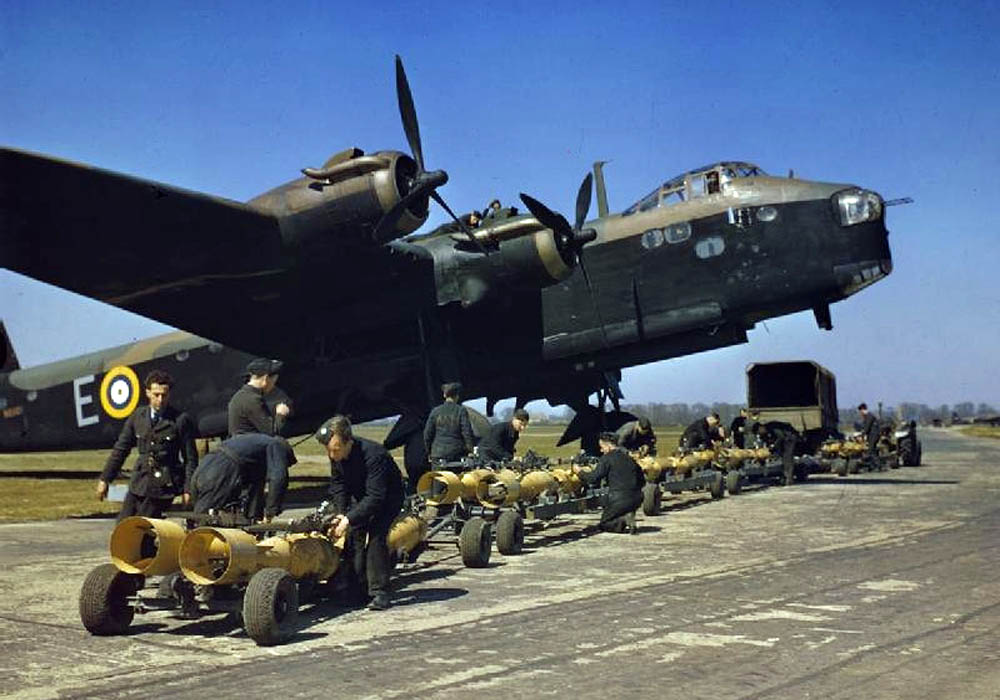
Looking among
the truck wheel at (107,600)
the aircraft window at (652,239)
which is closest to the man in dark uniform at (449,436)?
the truck wheel at (107,600)

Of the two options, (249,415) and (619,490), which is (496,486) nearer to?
(619,490)

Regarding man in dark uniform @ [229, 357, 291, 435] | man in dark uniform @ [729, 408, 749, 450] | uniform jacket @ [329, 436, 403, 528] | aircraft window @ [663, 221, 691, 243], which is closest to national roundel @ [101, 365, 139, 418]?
aircraft window @ [663, 221, 691, 243]

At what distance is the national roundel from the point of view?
22.9m

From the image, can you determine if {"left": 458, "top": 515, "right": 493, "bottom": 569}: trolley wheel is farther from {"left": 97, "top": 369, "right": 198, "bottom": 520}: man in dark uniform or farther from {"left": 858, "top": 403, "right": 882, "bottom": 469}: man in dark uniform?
{"left": 858, "top": 403, "right": 882, "bottom": 469}: man in dark uniform

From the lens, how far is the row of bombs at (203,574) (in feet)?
24.2

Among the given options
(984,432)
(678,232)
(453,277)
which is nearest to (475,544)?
(453,277)

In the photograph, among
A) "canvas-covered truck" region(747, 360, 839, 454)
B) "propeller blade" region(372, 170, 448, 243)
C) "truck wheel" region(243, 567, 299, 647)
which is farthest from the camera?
"canvas-covered truck" region(747, 360, 839, 454)

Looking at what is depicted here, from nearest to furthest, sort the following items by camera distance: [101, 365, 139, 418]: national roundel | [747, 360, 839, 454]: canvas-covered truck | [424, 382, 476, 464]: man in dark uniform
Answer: [424, 382, 476, 464]: man in dark uniform → [101, 365, 139, 418]: national roundel → [747, 360, 839, 454]: canvas-covered truck

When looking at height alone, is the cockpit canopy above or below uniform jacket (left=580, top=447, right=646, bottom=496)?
above

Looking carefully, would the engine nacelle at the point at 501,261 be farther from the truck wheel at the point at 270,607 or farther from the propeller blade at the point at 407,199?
the truck wheel at the point at 270,607

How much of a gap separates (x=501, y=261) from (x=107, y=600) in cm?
1239

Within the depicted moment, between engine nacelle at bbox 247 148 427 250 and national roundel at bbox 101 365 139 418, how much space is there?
27.2 feet

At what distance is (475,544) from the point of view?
11406 millimetres

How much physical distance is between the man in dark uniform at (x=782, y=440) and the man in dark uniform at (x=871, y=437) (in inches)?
215
